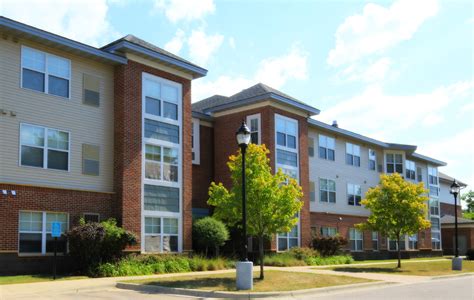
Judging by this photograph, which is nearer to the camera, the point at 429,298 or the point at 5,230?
the point at 429,298

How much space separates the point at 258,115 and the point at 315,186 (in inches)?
307

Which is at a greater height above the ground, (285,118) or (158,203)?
(285,118)

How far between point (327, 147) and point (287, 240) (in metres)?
9.11

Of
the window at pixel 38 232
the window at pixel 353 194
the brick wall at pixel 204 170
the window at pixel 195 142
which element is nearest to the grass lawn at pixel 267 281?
the window at pixel 38 232

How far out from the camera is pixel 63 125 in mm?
23234

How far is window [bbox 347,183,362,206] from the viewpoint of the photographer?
41.4m

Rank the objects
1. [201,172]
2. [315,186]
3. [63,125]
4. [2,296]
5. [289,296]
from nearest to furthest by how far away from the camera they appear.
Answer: [2,296] → [289,296] → [63,125] → [201,172] → [315,186]

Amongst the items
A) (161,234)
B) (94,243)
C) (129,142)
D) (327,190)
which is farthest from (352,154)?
(94,243)

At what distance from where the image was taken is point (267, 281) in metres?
19.1

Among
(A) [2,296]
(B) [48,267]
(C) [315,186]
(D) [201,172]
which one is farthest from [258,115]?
(A) [2,296]

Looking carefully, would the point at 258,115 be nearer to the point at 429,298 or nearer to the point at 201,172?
the point at 201,172

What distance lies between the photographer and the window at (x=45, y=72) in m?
22.2

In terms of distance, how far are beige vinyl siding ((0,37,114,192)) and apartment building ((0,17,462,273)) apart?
0.14 feet

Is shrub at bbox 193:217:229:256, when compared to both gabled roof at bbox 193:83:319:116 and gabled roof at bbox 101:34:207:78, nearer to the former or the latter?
gabled roof at bbox 101:34:207:78
